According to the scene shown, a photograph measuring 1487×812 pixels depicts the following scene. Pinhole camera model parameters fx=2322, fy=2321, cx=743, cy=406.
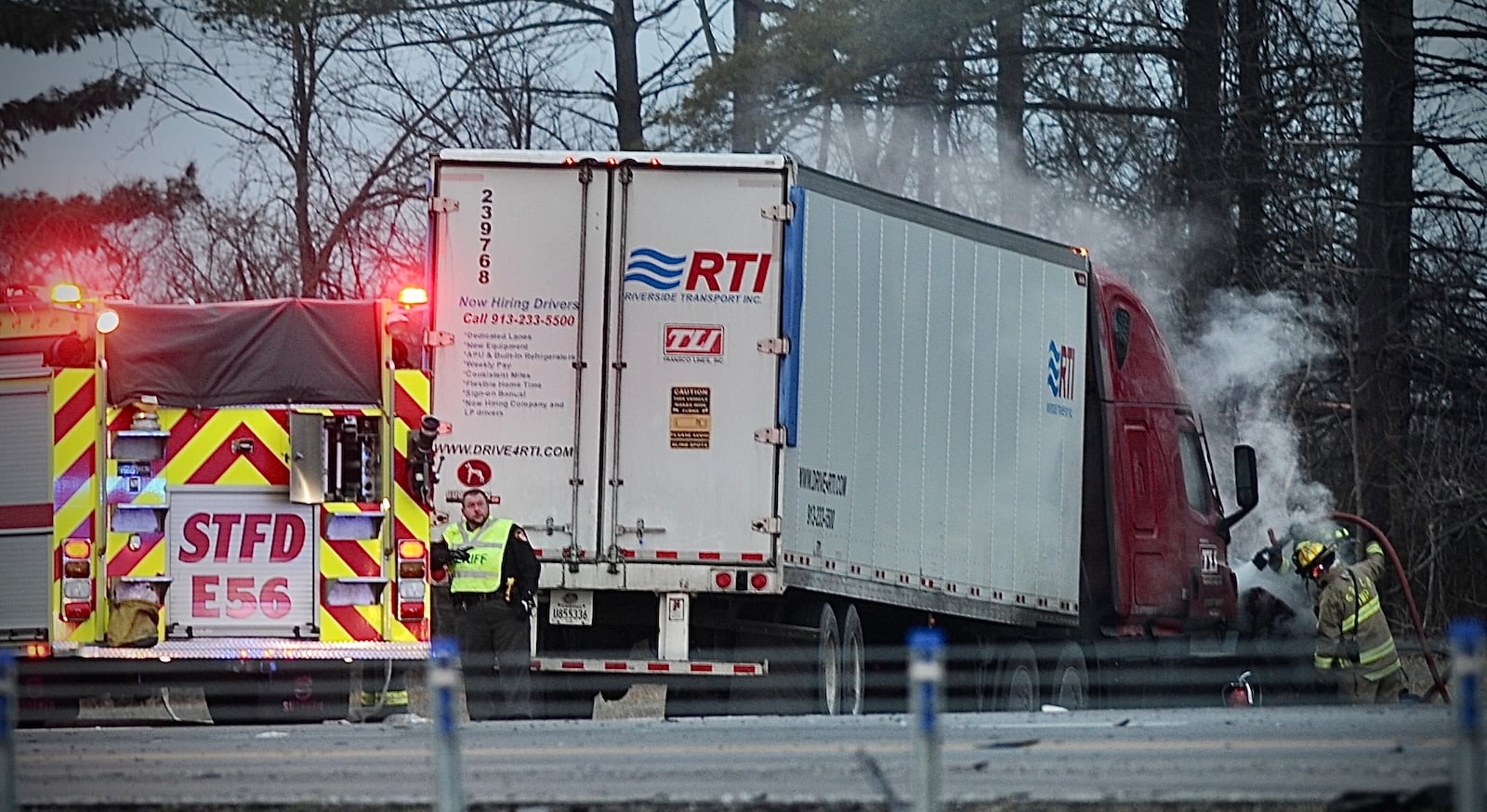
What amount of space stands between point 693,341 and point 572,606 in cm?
175

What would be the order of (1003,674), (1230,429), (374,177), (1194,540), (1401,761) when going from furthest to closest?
(374,177)
(1230,429)
(1194,540)
(1003,674)
(1401,761)

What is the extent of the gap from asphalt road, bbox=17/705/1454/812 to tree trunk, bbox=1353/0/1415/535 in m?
14.3

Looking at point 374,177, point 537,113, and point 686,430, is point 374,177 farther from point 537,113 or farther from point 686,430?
point 686,430

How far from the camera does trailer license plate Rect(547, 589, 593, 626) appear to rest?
13953 mm

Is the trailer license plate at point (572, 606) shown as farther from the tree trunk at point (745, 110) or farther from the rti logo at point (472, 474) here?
the tree trunk at point (745, 110)

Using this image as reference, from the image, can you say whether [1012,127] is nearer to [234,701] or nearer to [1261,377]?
[1261,377]

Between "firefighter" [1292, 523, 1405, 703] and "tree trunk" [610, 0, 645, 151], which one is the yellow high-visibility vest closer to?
"firefighter" [1292, 523, 1405, 703]

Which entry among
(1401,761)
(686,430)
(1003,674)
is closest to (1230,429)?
(1003,674)

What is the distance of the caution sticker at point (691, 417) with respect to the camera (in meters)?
13.9

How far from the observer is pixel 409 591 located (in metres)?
13.8

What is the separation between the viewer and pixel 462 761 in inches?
399

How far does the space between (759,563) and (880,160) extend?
67.5ft

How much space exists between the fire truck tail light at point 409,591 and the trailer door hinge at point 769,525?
203 centimetres

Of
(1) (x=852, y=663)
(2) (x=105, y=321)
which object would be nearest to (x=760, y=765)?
(1) (x=852, y=663)
